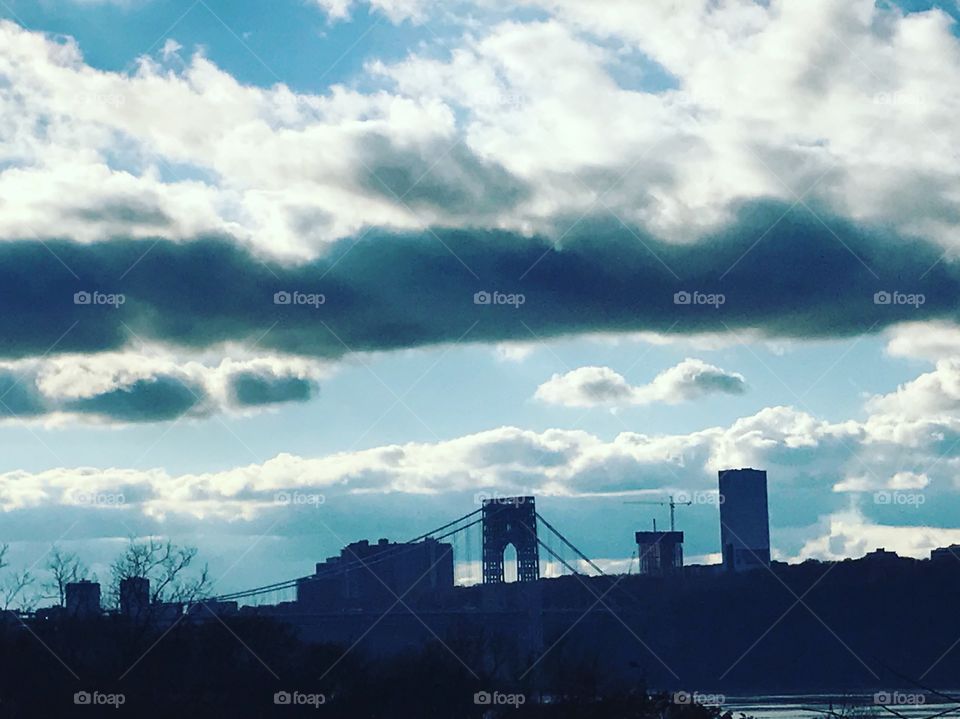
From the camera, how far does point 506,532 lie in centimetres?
13800

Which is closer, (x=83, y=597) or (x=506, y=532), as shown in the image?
(x=83, y=597)

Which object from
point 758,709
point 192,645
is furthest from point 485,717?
point 758,709

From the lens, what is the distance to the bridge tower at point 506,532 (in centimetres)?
13550

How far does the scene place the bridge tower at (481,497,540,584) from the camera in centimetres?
13550

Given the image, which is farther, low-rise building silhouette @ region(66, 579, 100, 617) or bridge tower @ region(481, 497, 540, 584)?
bridge tower @ region(481, 497, 540, 584)

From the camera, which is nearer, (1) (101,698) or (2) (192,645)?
(1) (101,698)

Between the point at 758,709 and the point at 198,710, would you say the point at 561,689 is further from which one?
the point at 758,709

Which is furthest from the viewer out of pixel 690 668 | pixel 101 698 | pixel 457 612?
pixel 690 668

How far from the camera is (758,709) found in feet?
265

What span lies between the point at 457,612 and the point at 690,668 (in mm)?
30289

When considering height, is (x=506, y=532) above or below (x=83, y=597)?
above

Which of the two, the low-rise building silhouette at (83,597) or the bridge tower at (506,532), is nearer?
the low-rise building silhouette at (83,597)

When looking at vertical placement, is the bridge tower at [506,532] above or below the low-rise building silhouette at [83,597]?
above

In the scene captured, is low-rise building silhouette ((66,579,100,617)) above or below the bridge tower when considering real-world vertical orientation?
below
